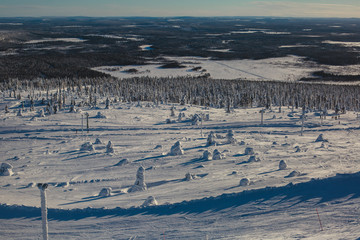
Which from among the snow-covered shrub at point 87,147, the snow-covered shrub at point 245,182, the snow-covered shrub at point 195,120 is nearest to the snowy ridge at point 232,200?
the snow-covered shrub at point 245,182

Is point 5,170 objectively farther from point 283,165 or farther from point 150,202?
point 283,165

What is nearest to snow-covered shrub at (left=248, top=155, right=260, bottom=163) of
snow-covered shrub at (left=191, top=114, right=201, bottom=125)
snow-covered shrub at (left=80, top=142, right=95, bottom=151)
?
A: snow-covered shrub at (left=80, top=142, right=95, bottom=151)

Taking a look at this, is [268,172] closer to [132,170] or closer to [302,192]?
[302,192]

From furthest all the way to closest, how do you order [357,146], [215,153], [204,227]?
[357,146]
[215,153]
[204,227]

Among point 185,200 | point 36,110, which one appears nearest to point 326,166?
point 185,200

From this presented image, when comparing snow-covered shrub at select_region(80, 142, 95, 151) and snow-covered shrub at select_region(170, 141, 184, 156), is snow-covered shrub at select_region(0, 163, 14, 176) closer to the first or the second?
snow-covered shrub at select_region(80, 142, 95, 151)

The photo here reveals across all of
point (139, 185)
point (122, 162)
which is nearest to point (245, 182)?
point (139, 185)
